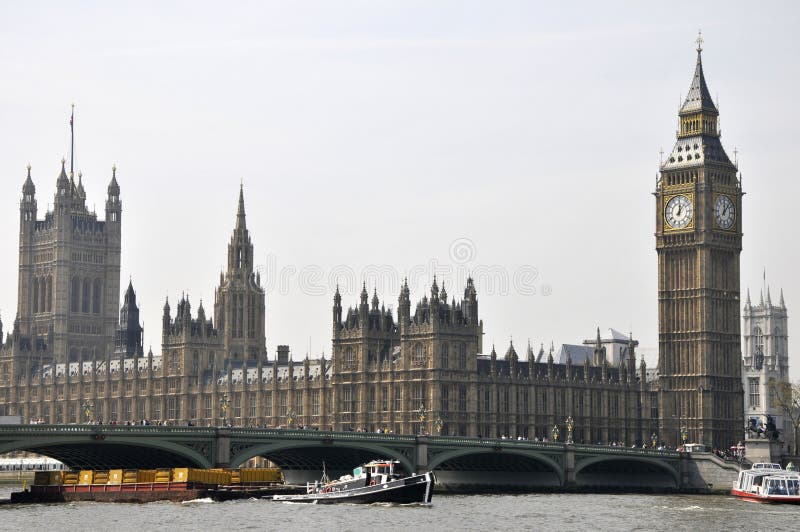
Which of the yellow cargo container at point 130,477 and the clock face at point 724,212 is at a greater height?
the clock face at point 724,212

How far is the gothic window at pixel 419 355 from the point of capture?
616ft

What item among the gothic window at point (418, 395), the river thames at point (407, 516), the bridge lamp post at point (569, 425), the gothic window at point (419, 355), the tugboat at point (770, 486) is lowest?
the river thames at point (407, 516)

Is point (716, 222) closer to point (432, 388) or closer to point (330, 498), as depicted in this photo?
point (432, 388)

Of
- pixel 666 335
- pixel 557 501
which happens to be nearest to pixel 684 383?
pixel 666 335

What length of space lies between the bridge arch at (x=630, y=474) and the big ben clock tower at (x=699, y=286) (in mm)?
32891

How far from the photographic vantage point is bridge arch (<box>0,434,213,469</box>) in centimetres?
12275

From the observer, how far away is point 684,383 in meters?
199

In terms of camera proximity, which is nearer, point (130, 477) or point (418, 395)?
point (130, 477)

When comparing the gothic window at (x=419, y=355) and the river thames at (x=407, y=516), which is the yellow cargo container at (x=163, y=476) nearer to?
the river thames at (x=407, y=516)

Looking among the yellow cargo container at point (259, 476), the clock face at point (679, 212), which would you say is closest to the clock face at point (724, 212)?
the clock face at point (679, 212)

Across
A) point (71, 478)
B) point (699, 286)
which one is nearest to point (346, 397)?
point (699, 286)

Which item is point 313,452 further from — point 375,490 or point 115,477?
point 115,477

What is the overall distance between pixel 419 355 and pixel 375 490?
199ft

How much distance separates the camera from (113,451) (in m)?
134
